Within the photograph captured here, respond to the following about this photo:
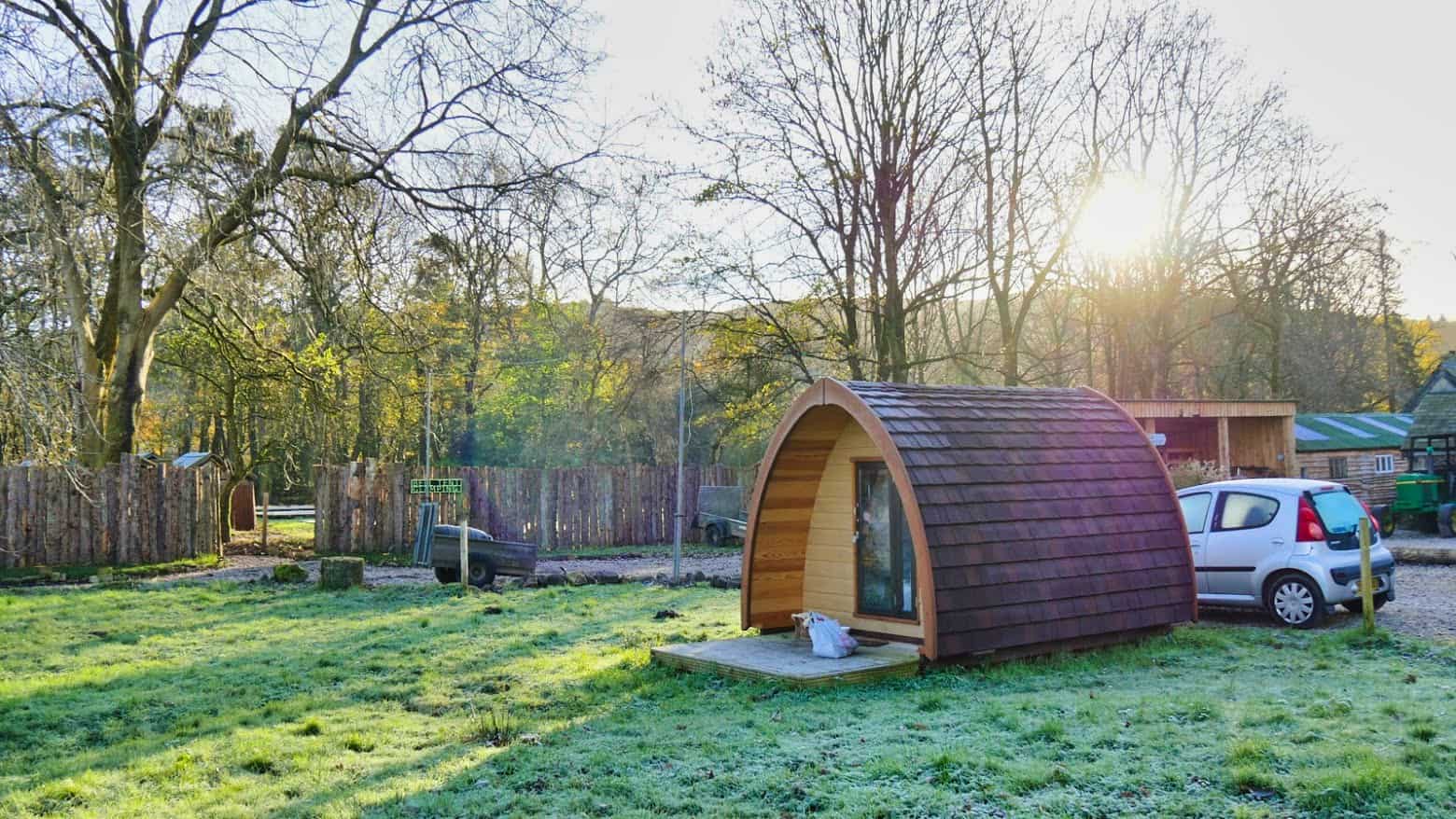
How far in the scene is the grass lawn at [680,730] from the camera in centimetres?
521

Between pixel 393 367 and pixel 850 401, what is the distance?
14.2 m

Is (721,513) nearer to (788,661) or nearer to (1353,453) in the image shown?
(1353,453)

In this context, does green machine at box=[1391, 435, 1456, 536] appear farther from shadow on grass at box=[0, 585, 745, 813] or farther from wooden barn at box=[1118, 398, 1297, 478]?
shadow on grass at box=[0, 585, 745, 813]

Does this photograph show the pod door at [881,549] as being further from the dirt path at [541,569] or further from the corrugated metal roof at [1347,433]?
the corrugated metal roof at [1347,433]

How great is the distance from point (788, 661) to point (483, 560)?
393 inches

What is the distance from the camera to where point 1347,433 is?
29.2 meters

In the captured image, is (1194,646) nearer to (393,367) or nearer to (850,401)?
(850,401)

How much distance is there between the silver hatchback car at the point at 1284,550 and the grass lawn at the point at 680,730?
698mm

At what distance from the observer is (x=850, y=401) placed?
939cm

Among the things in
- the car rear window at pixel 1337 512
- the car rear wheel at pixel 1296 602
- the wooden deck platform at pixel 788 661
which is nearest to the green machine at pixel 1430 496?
the car rear window at pixel 1337 512

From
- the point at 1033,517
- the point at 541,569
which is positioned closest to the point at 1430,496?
the point at 1033,517

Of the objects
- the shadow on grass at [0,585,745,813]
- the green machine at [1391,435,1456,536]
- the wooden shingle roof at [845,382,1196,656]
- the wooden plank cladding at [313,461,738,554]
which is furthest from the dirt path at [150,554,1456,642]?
the green machine at [1391,435,1456,536]

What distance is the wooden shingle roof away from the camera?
8.82 m

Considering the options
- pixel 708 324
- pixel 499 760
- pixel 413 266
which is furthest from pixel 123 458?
pixel 499 760
